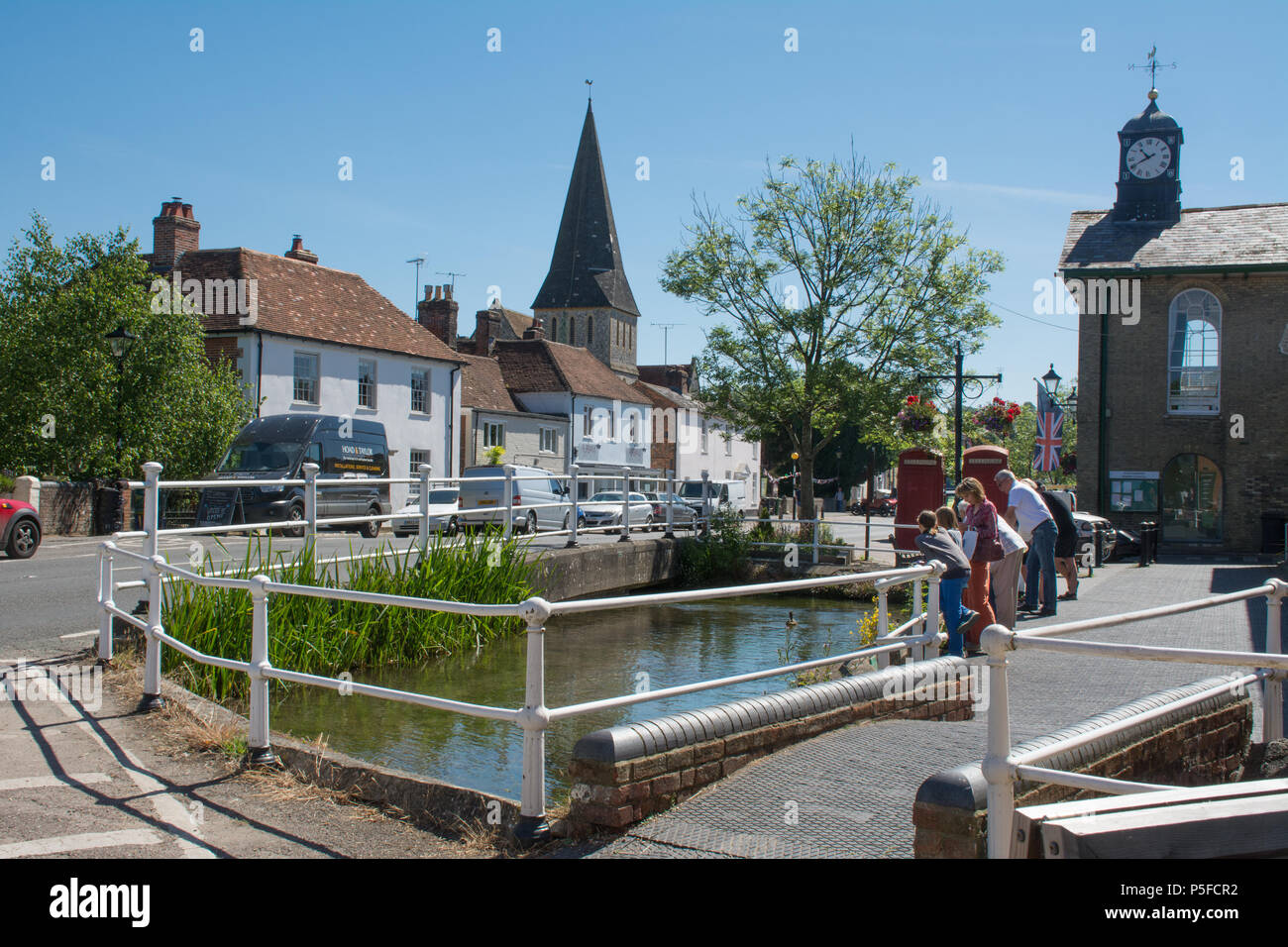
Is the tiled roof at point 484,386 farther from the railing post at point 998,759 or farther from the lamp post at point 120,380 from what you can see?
the railing post at point 998,759

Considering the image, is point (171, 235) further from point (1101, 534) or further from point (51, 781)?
point (51, 781)

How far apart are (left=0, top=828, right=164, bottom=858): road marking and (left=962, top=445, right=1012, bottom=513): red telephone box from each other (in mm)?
11900

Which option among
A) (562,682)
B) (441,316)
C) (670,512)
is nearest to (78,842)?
(562,682)

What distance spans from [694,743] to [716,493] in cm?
4393

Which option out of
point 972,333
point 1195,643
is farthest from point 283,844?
point 972,333

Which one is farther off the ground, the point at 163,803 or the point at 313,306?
the point at 313,306

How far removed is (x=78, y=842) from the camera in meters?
4.33

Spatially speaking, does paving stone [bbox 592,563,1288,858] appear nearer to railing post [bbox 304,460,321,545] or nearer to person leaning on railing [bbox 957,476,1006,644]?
person leaning on railing [bbox 957,476,1006,644]

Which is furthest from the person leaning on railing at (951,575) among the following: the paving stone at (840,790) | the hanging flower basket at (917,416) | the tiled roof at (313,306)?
the tiled roof at (313,306)

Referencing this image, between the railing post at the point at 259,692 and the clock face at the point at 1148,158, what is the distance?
3184 cm

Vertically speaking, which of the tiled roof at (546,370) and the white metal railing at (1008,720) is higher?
the tiled roof at (546,370)

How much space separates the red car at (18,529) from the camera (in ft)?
52.2
